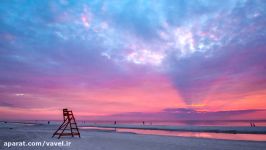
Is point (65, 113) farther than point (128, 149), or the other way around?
point (65, 113)

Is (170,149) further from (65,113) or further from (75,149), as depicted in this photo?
(65,113)

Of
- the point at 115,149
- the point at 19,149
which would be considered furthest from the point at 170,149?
the point at 19,149

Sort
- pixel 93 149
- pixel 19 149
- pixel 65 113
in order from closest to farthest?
1. pixel 19 149
2. pixel 93 149
3. pixel 65 113

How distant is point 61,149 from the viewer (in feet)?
54.5

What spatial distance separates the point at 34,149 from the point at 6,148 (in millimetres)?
2263

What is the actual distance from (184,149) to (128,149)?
4686 millimetres

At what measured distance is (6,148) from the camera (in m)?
16.3

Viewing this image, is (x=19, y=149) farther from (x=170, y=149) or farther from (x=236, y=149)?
(x=236, y=149)

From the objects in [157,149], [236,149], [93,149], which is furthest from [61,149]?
[236,149]

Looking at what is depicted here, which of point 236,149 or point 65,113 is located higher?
point 65,113

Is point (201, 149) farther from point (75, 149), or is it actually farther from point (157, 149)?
point (75, 149)

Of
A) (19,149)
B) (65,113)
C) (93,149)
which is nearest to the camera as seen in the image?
(19,149)

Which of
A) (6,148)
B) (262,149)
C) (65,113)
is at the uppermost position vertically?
(65,113)

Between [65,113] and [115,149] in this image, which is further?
[65,113]
